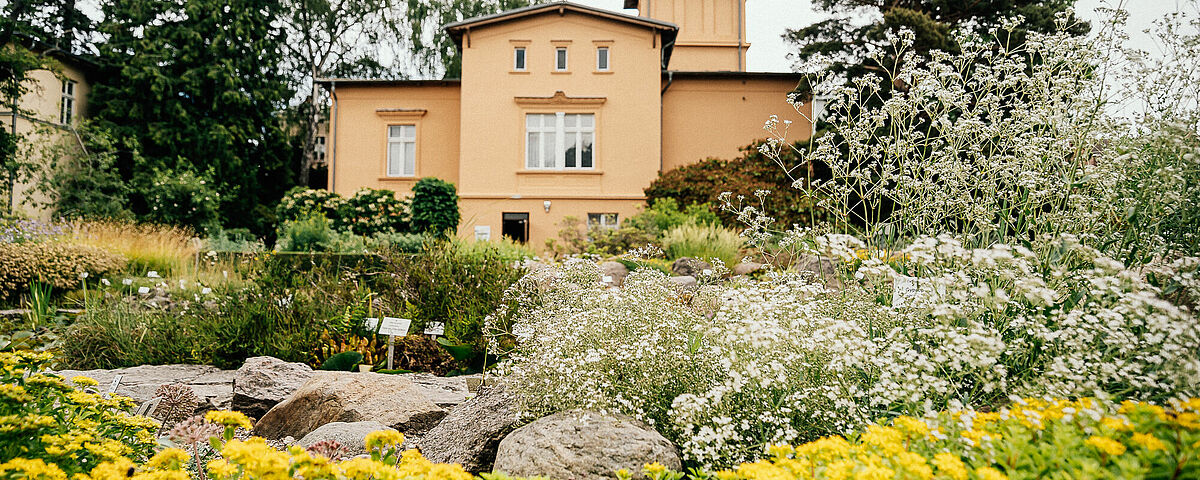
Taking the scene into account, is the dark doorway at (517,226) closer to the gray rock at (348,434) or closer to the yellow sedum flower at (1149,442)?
the gray rock at (348,434)

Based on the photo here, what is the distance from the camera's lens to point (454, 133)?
57.6 feet

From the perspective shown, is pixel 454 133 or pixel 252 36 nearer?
pixel 454 133

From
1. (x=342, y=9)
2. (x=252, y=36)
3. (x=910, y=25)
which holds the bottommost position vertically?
(x=910, y=25)

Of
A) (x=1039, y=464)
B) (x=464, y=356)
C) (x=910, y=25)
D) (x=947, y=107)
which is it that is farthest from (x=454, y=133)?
(x=1039, y=464)

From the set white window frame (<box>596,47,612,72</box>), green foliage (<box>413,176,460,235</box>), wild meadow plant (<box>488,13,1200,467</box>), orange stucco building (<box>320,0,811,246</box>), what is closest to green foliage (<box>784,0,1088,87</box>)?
orange stucco building (<box>320,0,811,246</box>)

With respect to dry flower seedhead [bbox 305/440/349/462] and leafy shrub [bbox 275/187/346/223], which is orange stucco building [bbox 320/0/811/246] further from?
dry flower seedhead [bbox 305/440/349/462]

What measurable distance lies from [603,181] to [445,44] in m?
10.8

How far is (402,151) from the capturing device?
1752 centimetres

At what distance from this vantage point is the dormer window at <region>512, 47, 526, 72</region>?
16266mm

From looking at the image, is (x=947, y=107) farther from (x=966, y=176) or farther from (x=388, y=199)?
(x=388, y=199)

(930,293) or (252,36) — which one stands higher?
(252,36)

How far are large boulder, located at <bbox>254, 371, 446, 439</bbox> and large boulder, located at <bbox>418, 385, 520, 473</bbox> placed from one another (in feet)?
1.76

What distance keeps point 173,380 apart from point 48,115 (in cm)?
1747

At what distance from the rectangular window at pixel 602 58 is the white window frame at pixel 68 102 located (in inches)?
583
